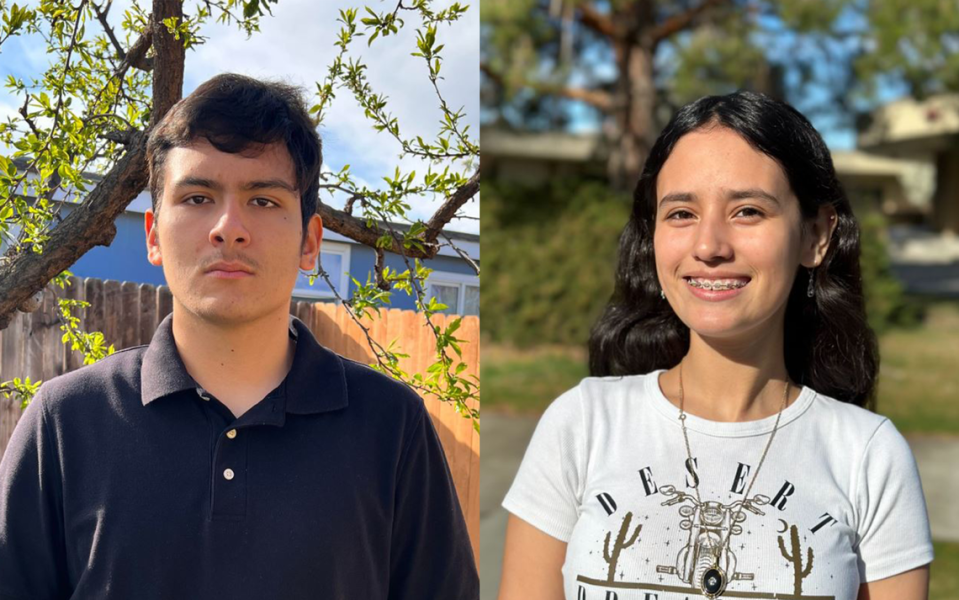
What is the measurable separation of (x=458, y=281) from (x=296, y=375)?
1.39 ft

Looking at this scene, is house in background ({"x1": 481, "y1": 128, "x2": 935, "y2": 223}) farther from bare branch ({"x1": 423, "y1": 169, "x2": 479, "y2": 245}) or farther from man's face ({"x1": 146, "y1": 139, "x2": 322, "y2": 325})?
man's face ({"x1": 146, "y1": 139, "x2": 322, "y2": 325})

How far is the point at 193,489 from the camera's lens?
1.57 metres

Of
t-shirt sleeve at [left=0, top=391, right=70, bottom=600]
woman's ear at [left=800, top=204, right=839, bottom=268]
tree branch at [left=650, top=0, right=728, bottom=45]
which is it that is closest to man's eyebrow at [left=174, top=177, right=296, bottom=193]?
t-shirt sleeve at [left=0, top=391, right=70, bottom=600]

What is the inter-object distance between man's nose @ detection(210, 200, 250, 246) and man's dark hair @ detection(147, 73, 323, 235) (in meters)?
0.09

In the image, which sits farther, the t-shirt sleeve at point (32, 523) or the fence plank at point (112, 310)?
the fence plank at point (112, 310)

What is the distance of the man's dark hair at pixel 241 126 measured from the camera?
1632mm

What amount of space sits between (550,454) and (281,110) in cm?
70

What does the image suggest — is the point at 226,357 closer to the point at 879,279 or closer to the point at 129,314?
the point at 129,314

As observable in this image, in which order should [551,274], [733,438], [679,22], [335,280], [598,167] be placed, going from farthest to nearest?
1. [598,167]
2. [679,22]
3. [551,274]
4. [335,280]
5. [733,438]

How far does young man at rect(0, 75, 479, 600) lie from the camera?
1.54 metres

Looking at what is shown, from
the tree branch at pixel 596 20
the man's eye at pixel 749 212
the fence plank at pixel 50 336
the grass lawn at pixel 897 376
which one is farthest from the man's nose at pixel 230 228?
the tree branch at pixel 596 20

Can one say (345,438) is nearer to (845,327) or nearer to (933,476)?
(845,327)

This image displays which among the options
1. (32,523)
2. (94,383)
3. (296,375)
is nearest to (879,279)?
(296,375)

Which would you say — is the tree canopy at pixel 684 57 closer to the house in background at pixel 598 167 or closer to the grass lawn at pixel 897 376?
the house in background at pixel 598 167
